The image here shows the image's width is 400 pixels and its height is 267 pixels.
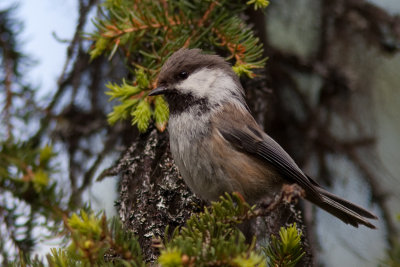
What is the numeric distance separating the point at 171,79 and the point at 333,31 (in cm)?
146

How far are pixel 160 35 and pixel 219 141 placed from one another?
0.70m

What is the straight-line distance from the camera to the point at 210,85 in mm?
2396

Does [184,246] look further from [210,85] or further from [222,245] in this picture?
[210,85]

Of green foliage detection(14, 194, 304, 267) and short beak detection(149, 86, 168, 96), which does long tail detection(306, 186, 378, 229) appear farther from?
short beak detection(149, 86, 168, 96)

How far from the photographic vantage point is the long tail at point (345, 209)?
220 cm

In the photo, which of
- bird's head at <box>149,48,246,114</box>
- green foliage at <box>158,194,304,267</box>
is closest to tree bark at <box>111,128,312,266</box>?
bird's head at <box>149,48,246,114</box>

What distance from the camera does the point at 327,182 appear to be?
9.84 ft

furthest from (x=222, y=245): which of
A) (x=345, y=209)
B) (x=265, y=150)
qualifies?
(x=345, y=209)

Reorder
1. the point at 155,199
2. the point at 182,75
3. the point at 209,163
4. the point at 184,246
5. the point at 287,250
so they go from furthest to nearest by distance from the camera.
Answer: the point at 182,75 → the point at 209,163 → the point at 155,199 → the point at 287,250 → the point at 184,246

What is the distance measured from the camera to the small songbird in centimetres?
211

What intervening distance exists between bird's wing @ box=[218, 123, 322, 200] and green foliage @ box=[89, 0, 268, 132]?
1.02ft

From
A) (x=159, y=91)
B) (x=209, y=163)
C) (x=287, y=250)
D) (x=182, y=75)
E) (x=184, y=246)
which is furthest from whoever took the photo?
(x=182, y=75)

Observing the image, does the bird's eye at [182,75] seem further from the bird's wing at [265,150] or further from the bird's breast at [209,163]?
the bird's wing at [265,150]

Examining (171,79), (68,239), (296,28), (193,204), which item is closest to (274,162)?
(193,204)
